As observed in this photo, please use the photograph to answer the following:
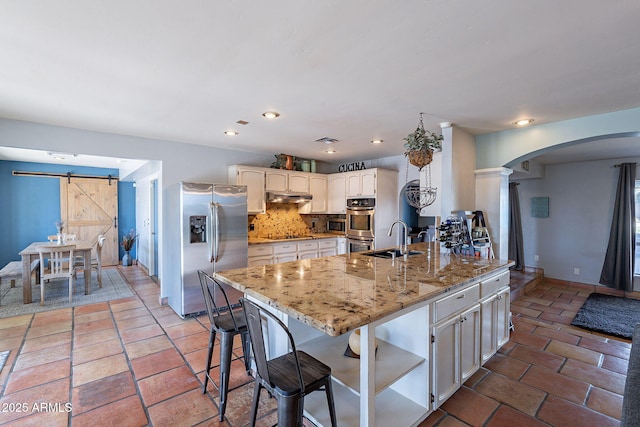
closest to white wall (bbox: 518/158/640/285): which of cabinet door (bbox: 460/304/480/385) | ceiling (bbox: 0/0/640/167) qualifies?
ceiling (bbox: 0/0/640/167)

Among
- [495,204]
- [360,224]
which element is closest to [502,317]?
[495,204]

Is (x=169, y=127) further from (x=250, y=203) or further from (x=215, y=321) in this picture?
(x=215, y=321)

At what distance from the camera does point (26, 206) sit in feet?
19.6

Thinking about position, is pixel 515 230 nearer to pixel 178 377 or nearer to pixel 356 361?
pixel 356 361

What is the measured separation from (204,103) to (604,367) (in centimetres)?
422

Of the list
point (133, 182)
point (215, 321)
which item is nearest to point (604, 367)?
point (215, 321)

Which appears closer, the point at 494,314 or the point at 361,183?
the point at 494,314

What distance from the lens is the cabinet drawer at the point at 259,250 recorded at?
14.5 ft

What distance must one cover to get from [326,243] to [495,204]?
2.85 metres

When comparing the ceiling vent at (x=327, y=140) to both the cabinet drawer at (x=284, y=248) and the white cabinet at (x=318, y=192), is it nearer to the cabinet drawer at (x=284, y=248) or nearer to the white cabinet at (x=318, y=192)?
the white cabinet at (x=318, y=192)

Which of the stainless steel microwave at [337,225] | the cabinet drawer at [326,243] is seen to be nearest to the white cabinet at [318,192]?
the stainless steel microwave at [337,225]

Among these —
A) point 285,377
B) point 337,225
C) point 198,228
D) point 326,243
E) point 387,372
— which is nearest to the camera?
point 285,377

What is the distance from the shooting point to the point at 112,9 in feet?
4.51

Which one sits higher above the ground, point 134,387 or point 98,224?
point 98,224
